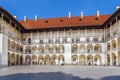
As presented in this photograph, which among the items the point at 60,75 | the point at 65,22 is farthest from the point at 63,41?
the point at 60,75

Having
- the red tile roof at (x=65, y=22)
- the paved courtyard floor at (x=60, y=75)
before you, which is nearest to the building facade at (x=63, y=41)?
the red tile roof at (x=65, y=22)

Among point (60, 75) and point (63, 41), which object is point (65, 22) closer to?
point (63, 41)

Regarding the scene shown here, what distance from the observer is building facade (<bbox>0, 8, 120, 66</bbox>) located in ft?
148

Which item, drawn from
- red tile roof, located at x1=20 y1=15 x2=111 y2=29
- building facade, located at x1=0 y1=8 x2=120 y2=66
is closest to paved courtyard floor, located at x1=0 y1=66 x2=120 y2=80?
building facade, located at x1=0 y1=8 x2=120 y2=66

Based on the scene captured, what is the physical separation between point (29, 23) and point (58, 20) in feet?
25.0

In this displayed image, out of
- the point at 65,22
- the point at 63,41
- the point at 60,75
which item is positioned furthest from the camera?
the point at 65,22

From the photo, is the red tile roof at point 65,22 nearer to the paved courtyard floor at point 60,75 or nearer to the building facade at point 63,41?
the building facade at point 63,41

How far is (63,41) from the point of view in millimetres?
48062

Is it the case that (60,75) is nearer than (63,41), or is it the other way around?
(60,75)

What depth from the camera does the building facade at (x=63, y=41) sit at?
45.2 m

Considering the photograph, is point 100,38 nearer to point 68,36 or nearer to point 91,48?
point 91,48

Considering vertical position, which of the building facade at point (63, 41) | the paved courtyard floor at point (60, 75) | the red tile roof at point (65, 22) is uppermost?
the red tile roof at point (65, 22)

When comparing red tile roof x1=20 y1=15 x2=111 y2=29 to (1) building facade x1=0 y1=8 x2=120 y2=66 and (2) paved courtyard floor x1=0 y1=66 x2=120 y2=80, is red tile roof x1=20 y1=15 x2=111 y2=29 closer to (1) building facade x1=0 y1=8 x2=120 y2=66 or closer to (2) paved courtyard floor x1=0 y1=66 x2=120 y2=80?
(1) building facade x1=0 y1=8 x2=120 y2=66

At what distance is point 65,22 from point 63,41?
→ 16.7 feet
